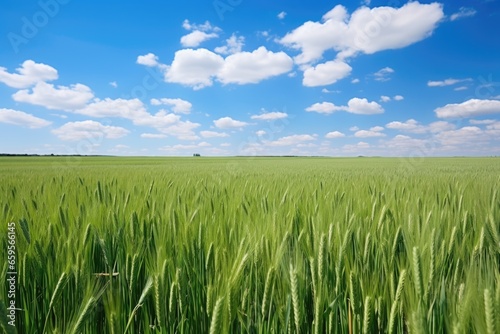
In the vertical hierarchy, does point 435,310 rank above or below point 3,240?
below

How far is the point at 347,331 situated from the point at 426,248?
18.2 inches

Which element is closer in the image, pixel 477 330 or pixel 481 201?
pixel 477 330

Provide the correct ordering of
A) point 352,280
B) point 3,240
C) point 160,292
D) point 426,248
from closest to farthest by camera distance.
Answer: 1. point 160,292
2. point 352,280
3. point 426,248
4. point 3,240

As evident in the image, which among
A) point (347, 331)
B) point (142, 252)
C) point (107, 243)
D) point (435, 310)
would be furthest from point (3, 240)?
point (435, 310)

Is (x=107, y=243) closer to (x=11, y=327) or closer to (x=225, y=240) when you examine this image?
(x=225, y=240)

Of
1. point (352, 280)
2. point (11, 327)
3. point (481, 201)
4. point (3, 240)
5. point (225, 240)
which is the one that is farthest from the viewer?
point (481, 201)

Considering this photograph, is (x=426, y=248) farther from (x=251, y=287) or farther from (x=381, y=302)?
(x=251, y=287)

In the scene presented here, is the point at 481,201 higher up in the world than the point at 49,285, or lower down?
higher up

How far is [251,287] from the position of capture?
124 centimetres

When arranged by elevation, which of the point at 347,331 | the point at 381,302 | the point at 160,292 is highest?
the point at 160,292

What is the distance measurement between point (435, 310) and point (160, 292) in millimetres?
936

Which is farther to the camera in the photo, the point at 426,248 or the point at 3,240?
the point at 3,240

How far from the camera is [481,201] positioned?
2279 millimetres

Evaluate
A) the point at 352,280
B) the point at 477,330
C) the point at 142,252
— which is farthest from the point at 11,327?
Answer: the point at 477,330
